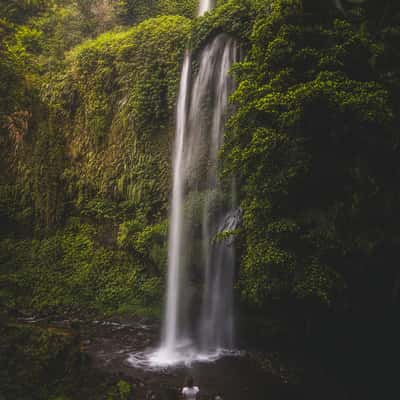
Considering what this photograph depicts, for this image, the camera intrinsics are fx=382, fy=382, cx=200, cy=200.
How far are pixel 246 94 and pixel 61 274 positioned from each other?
8.55 m

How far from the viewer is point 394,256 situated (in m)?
7.73

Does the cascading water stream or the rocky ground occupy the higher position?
the cascading water stream

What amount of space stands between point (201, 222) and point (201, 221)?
0.03 metres

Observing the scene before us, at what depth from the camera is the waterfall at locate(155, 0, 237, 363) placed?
30.0ft

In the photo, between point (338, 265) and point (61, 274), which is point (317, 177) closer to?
point (338, 265)

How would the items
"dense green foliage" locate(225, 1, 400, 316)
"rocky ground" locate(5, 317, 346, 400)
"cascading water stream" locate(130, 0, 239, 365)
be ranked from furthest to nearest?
"cascading water stream" locate(130, 0, 239, 365) → "rocky ground" locate(5, 317, 346, 400) → "dense green foliage" locate(225, 1, 400, 316)

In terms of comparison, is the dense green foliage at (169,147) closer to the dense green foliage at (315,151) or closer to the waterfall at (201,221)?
the dense green foliage at (315,151)

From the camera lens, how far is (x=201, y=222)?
31.9 feet

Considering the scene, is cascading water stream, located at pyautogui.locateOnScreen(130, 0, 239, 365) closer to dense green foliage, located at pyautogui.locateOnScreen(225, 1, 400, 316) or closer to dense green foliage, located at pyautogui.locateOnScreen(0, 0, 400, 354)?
dense green foliage, located at pyautogui.locateOnScreen(0, 0, 400, 354)

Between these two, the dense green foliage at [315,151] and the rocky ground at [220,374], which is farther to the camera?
the rocky ground at [220,374]

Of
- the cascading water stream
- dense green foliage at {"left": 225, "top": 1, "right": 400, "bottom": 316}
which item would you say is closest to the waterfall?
the cascading water stream

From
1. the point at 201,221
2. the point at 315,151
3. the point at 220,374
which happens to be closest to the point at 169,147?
the point at 201,221

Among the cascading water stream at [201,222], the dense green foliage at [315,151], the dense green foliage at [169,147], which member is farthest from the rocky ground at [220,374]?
the dense green foliage at [315,151]

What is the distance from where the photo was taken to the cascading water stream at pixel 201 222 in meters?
9.12
